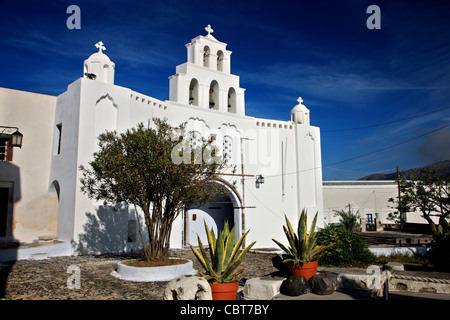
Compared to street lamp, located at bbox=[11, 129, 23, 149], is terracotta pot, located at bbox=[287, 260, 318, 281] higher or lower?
lower

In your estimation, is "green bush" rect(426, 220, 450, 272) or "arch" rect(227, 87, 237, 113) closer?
"green bush" rect(426, 220, 450, 272)

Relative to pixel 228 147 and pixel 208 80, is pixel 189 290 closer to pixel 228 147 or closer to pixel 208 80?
pixel 228 147

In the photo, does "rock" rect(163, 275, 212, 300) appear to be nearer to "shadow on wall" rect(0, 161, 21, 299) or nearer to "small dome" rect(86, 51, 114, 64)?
"shadow on wall" rect(0, 161, 21, 299)

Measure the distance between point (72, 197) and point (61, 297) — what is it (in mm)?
6683

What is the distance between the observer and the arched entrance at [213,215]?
20.1 meters

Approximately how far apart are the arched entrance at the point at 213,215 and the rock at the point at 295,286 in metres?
12.0

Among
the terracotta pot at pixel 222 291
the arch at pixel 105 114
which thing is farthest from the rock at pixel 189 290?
the arch at pixel 105 114

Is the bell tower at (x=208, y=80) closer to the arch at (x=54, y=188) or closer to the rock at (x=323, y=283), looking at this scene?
the arch at (x=54, y=188)

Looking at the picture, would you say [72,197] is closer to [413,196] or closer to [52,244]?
[52,244]

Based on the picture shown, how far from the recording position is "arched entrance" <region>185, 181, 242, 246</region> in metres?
20.1

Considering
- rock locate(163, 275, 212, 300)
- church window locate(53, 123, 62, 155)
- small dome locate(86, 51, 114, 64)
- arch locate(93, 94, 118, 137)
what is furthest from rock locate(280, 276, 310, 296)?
small dome locate(86, 51, 114, 64)

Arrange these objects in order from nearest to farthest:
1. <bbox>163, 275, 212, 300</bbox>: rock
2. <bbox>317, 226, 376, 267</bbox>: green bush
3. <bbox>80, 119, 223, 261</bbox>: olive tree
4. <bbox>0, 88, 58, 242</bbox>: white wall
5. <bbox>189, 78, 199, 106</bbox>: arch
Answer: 1. <bbox>163, 275, 212, 300</bbox>: rock
2. <bbox>80, 119, 223, 261</bbox>: olive tree
3. <bbox>317, 226, 376, 267</bbox>: green bush
4. <bbox>0, 88, 58, 242</bbox>: white wall
5. <bbox>189, 78, 199, 106</bbox>: arch

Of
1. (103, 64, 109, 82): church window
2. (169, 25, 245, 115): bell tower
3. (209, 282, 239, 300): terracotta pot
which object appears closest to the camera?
(209, 282, 239, 300): terracotta pot
